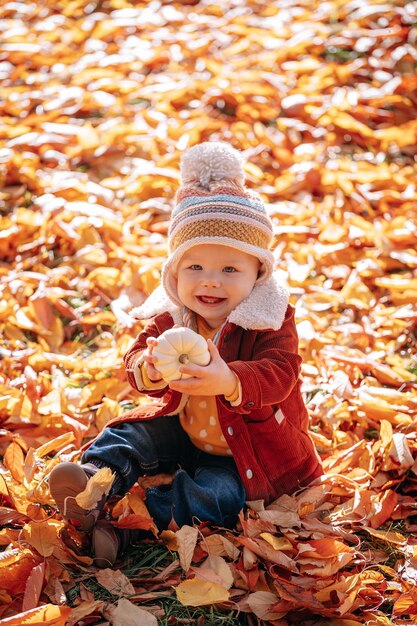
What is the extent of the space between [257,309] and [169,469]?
0.59 metres

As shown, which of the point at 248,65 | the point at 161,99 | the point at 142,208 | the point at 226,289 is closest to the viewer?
the point at 226,289

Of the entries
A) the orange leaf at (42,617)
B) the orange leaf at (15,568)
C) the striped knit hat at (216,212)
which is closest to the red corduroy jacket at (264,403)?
the striped knit hat at (216,212)

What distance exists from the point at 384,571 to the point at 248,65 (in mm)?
3768

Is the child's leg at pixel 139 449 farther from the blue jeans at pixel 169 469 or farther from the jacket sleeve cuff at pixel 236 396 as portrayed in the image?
the jacket sleeve cuff at pixel 236 396

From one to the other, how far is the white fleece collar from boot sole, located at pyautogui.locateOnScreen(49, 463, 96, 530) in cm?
54

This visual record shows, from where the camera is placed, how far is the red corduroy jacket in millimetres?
2102

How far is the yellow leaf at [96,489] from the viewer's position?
196cm

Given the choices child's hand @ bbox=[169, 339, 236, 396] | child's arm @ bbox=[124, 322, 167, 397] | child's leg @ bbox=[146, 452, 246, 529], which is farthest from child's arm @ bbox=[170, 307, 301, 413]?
child's leg @ bbox=[146, 452, 246, 529]

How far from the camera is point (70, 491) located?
1.98 meters

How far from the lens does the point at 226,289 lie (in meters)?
2.14

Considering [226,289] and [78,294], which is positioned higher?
[226,289]

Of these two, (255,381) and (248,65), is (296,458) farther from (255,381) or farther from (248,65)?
(248,65)

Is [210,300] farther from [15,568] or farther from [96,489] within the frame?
[15,568]

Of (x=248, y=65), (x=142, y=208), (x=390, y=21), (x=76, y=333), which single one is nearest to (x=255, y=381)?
(x=76, y=333)
